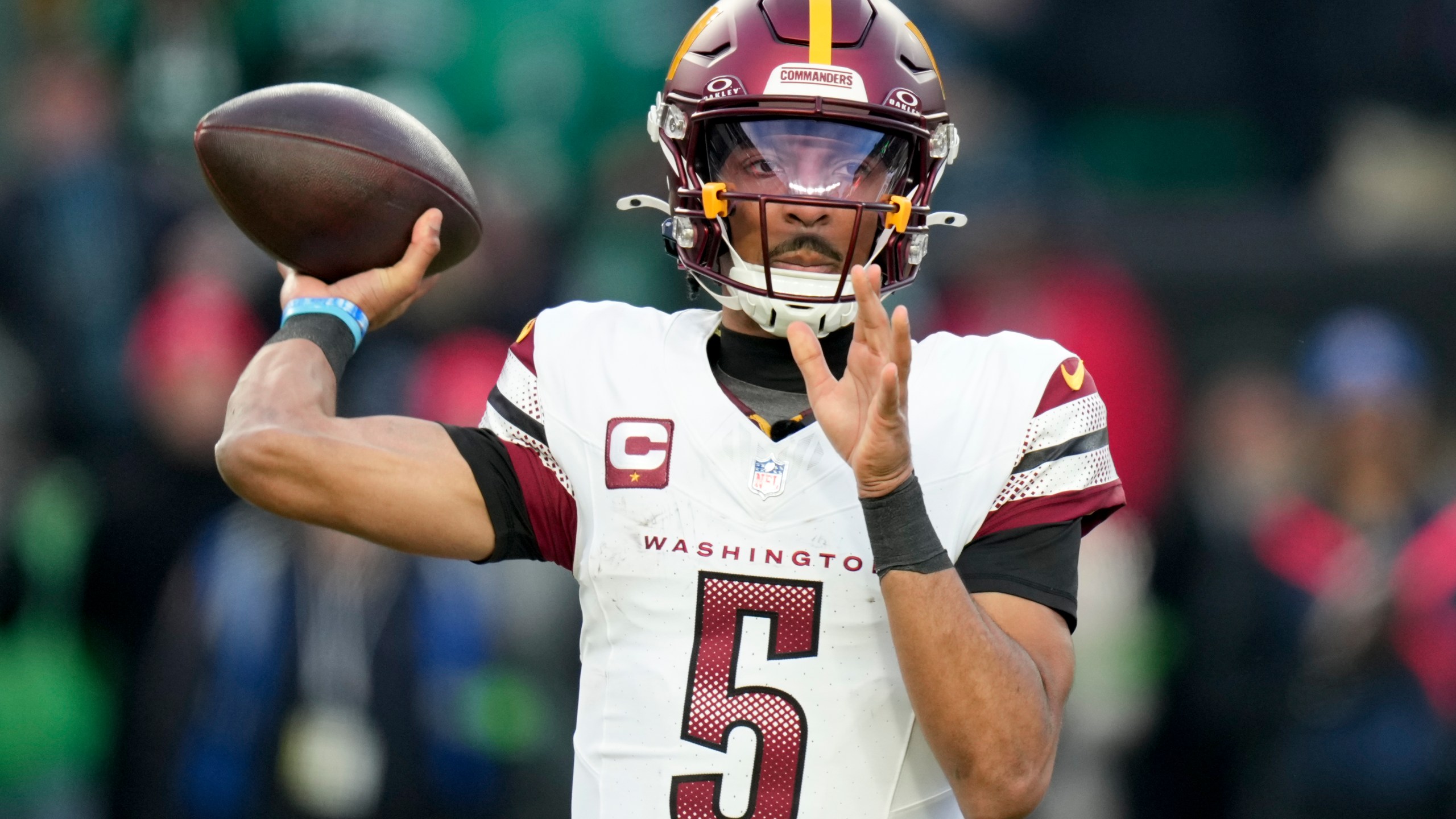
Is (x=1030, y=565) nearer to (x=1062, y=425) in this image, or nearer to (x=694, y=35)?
(x=1062, y=425)

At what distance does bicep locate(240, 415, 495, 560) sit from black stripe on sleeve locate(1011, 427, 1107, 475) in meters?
0.70

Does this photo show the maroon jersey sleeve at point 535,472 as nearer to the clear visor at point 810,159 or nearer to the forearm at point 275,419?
the forearm at point 275,419

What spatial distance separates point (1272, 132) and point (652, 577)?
4.40 m

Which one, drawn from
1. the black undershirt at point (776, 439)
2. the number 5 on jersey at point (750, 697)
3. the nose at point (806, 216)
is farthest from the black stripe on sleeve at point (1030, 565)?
the nose at point (806, 216)

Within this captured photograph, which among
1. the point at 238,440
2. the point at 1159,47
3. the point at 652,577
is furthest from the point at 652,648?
the point at 1159,47

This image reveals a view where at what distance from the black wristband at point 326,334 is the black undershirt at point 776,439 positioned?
0.17m

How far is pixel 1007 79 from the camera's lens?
5781 millimetres

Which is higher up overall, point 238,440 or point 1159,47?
point 1159,47

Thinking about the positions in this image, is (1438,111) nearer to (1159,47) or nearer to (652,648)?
(1159,47)

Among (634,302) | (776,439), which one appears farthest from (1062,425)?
(634,302)

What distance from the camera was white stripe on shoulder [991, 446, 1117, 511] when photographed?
2137mm

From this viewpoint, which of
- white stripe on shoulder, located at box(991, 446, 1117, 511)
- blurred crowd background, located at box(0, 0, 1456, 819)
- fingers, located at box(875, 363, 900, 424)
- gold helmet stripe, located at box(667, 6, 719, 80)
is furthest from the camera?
blurred crowd background, located at box(0, 0, 1456, 819)

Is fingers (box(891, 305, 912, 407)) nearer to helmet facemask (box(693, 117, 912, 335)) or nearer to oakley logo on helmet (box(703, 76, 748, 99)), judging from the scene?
helmet facemask (box(693, 117, 912, 335))

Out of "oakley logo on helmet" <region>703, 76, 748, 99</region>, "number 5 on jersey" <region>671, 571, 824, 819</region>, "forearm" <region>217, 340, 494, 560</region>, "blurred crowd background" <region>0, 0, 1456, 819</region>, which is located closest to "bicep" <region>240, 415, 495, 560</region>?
"forearm" <region>217, 340, 494, 560</region>
